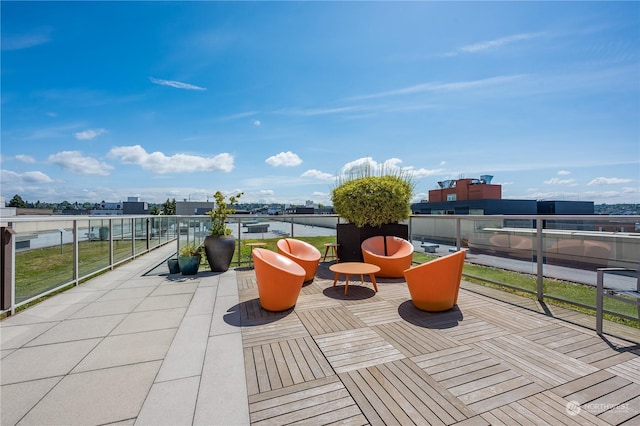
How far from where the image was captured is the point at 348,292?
4.45 metres

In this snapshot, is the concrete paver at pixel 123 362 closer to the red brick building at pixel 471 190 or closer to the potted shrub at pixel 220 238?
the potted shrub at pixel 220 238

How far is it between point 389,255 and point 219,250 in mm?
3748

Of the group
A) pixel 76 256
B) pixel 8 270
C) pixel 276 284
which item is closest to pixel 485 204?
pixel 276 284

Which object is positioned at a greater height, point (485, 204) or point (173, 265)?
point (485, 204)

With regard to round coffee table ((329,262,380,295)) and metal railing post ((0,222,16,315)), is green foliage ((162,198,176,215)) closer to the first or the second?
metal railing post ((0,222,16,315))

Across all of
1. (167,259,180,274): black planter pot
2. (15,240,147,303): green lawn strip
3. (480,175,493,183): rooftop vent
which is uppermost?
(480,175,493,183): rooftop vent

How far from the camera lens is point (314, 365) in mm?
2262

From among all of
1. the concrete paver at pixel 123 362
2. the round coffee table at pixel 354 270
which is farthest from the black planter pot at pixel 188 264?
the round coffee table at pixel 354 270

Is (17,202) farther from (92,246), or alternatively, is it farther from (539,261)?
(539,261)

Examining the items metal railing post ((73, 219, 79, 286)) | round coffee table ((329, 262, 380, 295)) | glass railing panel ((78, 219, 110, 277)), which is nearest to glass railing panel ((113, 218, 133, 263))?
glass railing panel ((78, 219, 110, 277))

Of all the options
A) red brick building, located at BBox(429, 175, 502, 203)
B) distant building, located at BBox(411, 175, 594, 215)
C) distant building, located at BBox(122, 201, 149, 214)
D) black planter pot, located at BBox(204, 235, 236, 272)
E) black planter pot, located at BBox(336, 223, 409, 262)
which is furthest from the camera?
distant building, located at BBox(122, 201, 149, 214)

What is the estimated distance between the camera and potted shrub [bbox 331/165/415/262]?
20.6ft

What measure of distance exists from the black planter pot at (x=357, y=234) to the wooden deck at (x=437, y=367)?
2846 mm

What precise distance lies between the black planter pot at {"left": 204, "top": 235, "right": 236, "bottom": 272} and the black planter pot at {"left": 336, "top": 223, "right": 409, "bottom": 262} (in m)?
2.70
